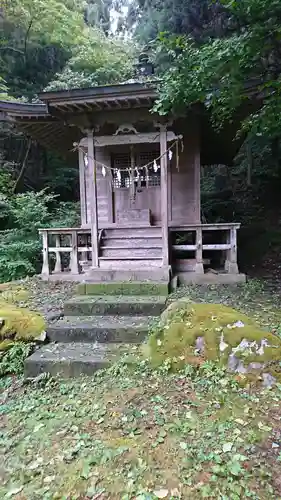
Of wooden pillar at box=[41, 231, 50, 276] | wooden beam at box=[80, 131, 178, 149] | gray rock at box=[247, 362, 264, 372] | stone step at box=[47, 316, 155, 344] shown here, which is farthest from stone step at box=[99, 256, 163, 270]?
gray rock at box=[247, 362, 264, 372]

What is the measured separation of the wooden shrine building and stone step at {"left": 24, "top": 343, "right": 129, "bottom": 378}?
8.36 ft

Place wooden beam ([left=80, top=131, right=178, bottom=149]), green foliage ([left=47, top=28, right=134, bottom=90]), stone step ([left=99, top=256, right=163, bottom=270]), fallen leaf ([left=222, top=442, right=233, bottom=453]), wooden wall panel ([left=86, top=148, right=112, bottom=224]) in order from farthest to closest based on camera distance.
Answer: green foliage ([left=47, top=28, right=134, bottom=90]) < wooden wall panel ([left=86, top=148, right=112, bottom=224]) < stone step ([left=99, top=256, right=163, bottom=270]) < wooden beam ([left=80, top=131, right=178, bottom=149]) < fallen leaf ([left=222, top=442, right=233, bottom=453])

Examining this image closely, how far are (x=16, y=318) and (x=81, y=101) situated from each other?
14.0 ft

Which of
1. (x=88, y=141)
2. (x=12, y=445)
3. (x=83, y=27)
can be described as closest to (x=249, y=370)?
(x=12, y=445)

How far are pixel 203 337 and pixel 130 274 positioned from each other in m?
3.10

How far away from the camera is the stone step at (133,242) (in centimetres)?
755

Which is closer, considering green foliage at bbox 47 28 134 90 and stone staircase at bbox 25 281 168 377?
stone staircase at bbox 25 281 168 377

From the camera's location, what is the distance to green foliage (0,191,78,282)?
29.0 feet

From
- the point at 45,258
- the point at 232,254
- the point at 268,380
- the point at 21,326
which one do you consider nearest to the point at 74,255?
the point at 45,258

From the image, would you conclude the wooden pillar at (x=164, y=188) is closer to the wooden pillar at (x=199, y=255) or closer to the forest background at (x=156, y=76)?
the wooden pillar at (x=199, y=255)

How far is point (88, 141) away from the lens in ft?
23.6

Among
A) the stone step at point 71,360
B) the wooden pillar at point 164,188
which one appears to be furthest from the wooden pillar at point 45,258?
the stone step at point 71,360

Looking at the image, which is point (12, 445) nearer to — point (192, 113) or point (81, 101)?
point (81, 101)

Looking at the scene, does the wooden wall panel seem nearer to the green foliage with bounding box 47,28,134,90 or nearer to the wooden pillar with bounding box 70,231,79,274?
the wooden pillar with bounding box 70,231,79,274
